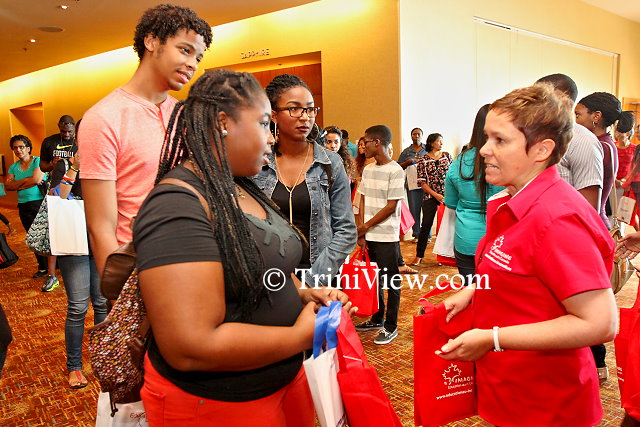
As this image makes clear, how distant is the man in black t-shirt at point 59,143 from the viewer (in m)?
5.09

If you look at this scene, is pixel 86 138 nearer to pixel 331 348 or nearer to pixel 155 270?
pixel 155 270

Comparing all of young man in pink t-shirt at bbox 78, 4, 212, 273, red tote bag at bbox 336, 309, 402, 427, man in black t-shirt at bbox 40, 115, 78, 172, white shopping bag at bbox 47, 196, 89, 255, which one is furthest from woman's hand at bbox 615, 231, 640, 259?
man in black t-shirt at bbox 40, 115, 78, 172

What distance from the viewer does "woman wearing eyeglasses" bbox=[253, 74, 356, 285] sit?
2.29 m

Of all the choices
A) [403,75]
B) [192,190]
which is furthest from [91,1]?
[192,190]

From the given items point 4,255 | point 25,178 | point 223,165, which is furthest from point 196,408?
point 25,178

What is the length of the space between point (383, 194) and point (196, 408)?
123 inches

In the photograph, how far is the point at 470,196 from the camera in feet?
9.02

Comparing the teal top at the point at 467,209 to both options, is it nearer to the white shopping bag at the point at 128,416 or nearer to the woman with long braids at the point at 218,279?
the woman with long braids at the point at 218,279

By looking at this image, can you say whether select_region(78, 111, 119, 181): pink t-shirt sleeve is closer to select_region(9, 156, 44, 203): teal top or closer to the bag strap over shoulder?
the bag strap over shoulder

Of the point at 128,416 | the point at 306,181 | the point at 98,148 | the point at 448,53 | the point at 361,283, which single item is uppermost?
the point at 448,53

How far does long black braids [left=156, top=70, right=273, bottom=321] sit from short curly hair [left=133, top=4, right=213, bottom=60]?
0.71 meters

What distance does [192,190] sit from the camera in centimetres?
106

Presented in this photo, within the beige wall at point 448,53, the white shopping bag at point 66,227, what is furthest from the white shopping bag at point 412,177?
the white shopping bag at point 66,227

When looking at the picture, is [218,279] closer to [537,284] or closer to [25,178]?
[537,284]
